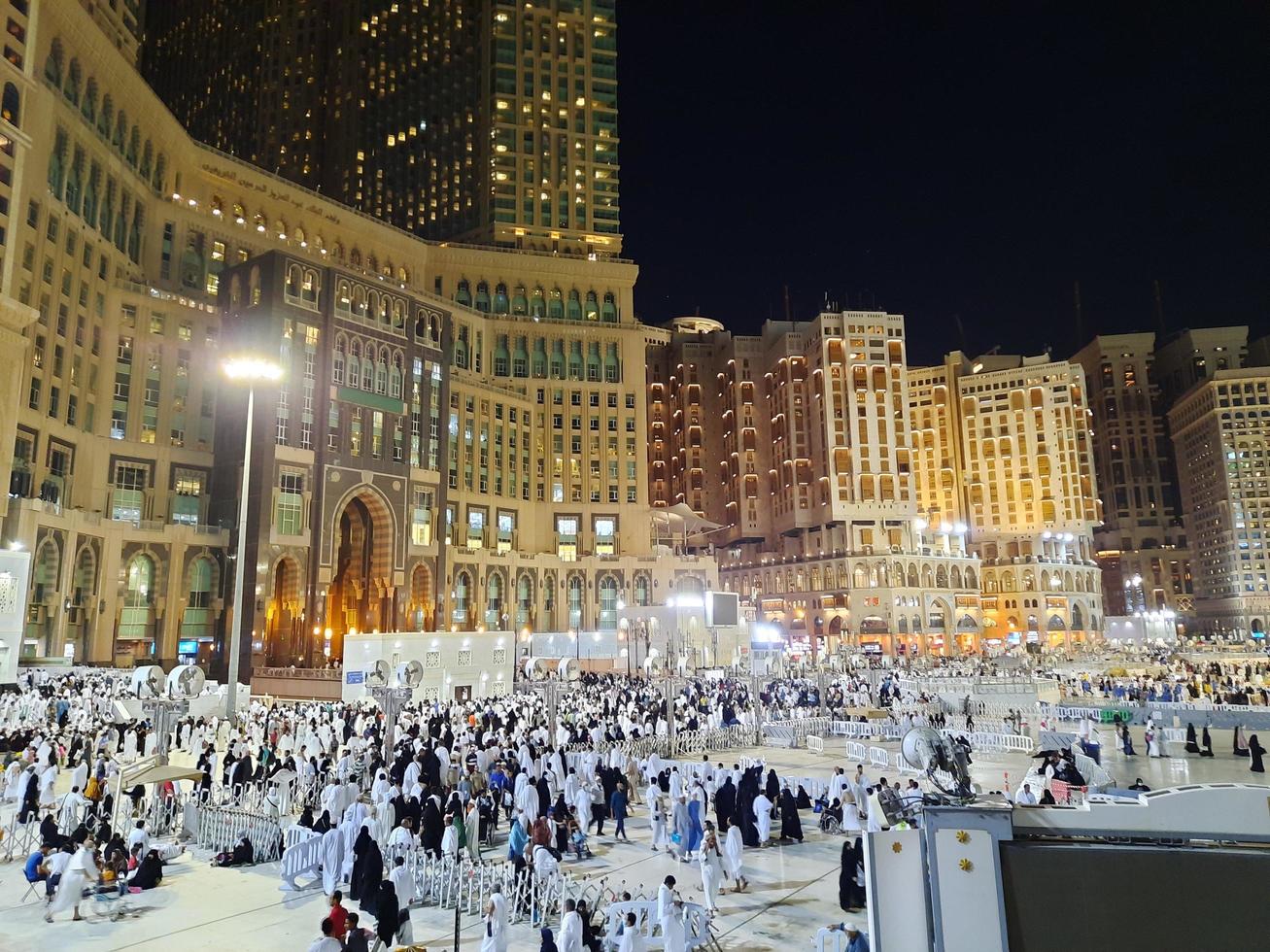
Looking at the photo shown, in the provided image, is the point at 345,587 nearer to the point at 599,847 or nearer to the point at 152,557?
the point at 152,557

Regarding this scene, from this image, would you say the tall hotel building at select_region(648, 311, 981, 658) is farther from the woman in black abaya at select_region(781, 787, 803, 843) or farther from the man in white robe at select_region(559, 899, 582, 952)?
the man in white robe at select_region(559, 899, 582, 952)

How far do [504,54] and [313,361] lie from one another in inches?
1897

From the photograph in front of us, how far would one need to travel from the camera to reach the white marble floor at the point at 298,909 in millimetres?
10617

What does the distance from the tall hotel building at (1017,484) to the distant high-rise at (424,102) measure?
54.7 m

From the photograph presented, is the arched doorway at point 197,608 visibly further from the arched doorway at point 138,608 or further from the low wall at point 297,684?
the low wall at point 297,684

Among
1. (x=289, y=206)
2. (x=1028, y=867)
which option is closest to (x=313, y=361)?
(x=289, y=206)

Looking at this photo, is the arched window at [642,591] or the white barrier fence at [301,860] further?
the arched window at [642,591]

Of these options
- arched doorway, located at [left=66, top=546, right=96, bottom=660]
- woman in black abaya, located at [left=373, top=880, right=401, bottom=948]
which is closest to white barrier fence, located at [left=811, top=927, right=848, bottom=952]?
woman in black abaya, located at [left=373, top=880, right=401, bottom=948]

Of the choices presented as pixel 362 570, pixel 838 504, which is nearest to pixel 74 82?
pixel 362 570

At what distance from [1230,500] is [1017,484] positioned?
32.5 metres

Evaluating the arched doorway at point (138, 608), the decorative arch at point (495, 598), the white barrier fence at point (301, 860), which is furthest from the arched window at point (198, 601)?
the white barrier fence at point (301, 860)

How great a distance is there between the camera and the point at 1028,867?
246 inches

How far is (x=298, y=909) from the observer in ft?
39.0

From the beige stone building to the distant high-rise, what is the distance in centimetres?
9116
